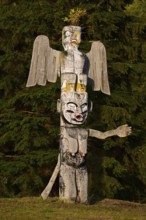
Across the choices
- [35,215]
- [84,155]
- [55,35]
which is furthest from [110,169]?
[35,215]

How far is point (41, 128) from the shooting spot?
56.1 ft

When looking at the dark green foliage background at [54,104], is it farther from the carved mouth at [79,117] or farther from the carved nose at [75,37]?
the carved mouth at [79,117]

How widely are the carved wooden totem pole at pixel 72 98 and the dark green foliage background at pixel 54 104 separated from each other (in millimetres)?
4899

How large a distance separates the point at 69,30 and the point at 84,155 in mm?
2566

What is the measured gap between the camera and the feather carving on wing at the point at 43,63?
1152 cm

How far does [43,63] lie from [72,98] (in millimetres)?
962

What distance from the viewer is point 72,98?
36.7 ft

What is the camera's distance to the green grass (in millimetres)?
9336

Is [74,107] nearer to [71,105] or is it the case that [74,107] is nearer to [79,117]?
Answer: [71,105]

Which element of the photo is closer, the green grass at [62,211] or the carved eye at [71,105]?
the green grass at [62,211]

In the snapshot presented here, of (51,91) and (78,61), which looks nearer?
(78,61)

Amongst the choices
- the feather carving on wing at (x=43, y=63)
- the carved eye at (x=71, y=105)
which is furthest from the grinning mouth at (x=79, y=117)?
the feather carving on wing at (x=43, y=63)

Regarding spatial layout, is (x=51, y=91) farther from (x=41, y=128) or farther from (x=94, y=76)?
(x=94, y=76)

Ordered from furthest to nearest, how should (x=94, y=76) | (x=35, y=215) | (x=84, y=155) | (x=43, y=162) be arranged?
(x=43, y=162), (x=94, y=76), (x=84, y=155), (x=35, y=215)
